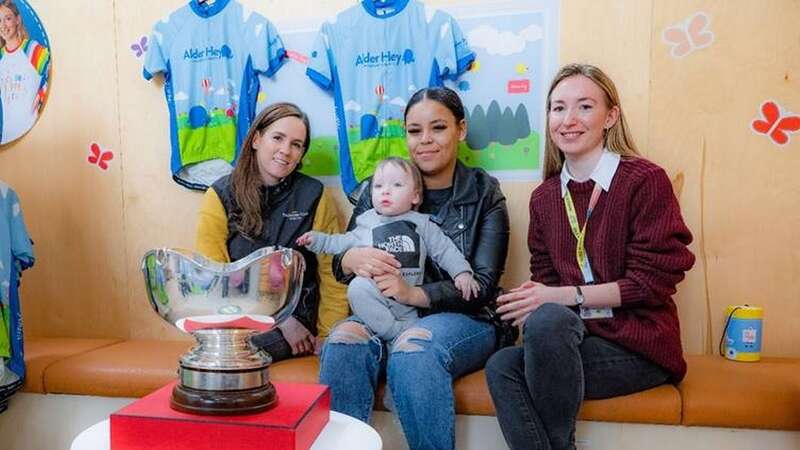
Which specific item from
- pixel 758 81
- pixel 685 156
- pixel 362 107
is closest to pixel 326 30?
pixel 362 107

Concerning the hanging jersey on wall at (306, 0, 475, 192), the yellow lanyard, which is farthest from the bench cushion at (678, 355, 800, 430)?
the hanging jersey on wall at (306, 0, 475, 192)

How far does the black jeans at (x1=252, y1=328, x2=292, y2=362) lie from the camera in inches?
66.2

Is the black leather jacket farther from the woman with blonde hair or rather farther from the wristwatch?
the wristwatch

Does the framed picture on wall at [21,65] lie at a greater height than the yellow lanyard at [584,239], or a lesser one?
greater

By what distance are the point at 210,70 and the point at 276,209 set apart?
1.91 feet

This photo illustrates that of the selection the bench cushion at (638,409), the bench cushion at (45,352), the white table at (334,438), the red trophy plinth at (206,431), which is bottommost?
the bench cushion at (45,352)

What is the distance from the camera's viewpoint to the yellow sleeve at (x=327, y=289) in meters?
Answer: 1.86

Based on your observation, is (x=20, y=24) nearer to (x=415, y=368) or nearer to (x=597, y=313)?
(x=415, y=368)

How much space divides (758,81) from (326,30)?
1.35 metres

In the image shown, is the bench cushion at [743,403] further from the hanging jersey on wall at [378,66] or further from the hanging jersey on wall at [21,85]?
the hanging jersey on wall at [21,85]

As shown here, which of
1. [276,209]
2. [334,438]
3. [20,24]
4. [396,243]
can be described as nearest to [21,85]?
[20,24]

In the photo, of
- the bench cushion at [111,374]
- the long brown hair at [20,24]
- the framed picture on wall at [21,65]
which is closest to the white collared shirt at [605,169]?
the bench cushion at [111,374]

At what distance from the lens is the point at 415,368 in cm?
133

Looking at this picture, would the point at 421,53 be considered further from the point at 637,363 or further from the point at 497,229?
the point at 637,363
